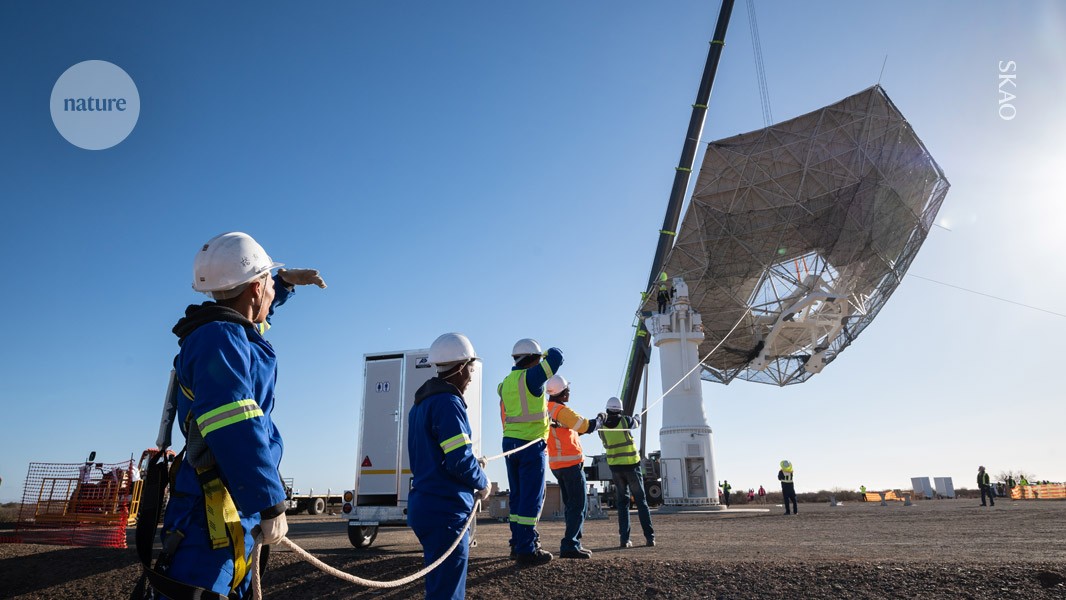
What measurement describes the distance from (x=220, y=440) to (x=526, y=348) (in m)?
4.28

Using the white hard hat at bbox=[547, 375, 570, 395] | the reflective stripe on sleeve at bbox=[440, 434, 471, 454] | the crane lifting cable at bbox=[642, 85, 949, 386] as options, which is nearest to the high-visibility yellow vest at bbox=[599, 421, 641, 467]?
the white hard hat at bbox=[547, 375, 570, 395]

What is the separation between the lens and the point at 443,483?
3.75m

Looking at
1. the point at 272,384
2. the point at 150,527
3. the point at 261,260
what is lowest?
the point at 150,527

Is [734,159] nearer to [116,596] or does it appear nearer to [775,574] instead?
[775,574]

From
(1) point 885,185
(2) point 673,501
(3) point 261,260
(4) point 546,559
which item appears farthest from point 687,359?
(3) point 261,260

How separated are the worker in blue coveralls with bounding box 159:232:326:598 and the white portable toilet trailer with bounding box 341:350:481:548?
6.61 metres

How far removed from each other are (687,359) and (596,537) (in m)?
13.0

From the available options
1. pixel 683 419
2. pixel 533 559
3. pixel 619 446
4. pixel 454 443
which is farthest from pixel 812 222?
pixel 454 443

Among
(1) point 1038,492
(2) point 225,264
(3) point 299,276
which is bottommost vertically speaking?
(1) point 1038,492

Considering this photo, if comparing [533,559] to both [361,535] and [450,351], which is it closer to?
[450,351]

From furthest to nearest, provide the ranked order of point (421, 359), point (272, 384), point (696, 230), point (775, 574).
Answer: point (696, 230) → point (421, 359) → point (775, 574) → point (272, 384)

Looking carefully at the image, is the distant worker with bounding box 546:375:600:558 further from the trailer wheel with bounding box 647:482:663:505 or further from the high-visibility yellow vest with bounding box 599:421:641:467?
the trailer wheel with bounding box 647:482:663:505

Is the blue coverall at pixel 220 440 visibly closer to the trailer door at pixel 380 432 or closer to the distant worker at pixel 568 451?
the distant worker at pixel 568 451

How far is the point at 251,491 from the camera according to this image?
223 cm
